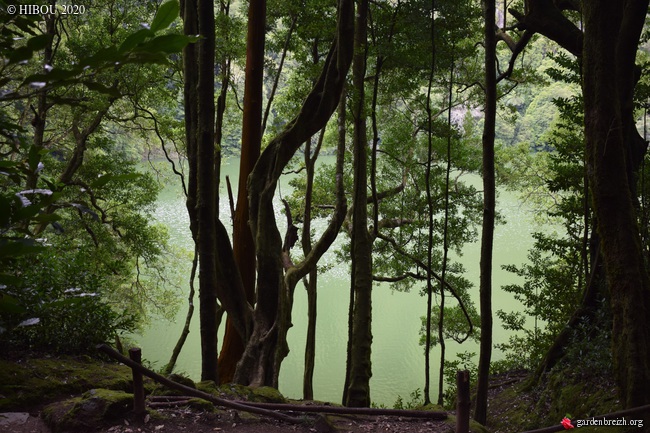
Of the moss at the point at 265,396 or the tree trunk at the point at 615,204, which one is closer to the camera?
the tree trunk at the point at 615,204

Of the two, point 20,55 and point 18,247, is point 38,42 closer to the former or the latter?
point 20,55

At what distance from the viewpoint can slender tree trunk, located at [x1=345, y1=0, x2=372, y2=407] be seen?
527cm

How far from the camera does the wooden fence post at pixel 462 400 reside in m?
2.40

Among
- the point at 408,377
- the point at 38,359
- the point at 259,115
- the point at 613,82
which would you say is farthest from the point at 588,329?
the point at 408,377

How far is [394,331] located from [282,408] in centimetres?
1402

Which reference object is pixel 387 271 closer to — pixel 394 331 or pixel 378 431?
pixel 378 431

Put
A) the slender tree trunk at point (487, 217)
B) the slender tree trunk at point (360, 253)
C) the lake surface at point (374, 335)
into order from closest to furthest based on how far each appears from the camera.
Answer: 1. the slender tree trunk at point (487, 217)
2. the slender tree trunk at point (360, 253)
3. the lake surface at point (374, 335)

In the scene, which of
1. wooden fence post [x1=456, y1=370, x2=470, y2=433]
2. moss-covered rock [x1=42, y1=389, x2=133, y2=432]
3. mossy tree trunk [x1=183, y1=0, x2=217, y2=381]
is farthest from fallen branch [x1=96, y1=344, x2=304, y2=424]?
wooden fence post [x1=456, y1=370, x2=470, y2=433]

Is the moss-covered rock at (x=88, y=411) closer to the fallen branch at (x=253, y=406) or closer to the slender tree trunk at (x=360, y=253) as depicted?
the fallen branch at (x=253, y=406)

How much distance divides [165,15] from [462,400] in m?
2.27

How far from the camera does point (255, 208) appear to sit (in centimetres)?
485

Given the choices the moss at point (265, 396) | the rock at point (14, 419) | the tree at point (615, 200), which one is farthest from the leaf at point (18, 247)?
the tree at point (615, 200)

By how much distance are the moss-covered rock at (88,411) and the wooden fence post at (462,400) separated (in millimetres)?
1583

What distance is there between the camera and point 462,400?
2.44m
